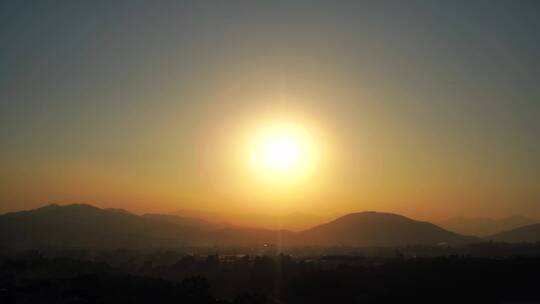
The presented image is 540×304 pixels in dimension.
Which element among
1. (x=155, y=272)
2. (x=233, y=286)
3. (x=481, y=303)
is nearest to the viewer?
(x=481, y=303)

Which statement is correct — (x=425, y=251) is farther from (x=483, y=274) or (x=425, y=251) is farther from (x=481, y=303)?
(x=481, y=303)

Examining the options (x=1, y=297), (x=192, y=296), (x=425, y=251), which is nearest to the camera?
(x=1, y=297)

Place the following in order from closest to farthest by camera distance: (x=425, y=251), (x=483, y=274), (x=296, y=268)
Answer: (x=483, y=274) < (x=296, y=268) < (x=425, y=251)

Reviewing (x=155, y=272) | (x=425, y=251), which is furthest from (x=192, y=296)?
(x=425, y=251)

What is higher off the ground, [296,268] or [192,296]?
[296,268]

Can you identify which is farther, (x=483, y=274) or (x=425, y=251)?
(x=425, y=251)

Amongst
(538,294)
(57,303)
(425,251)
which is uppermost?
(425,251)

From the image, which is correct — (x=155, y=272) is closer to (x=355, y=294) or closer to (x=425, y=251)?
(x=355, y=294)

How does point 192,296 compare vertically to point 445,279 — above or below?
below

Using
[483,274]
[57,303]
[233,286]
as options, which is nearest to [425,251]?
[483,274]
